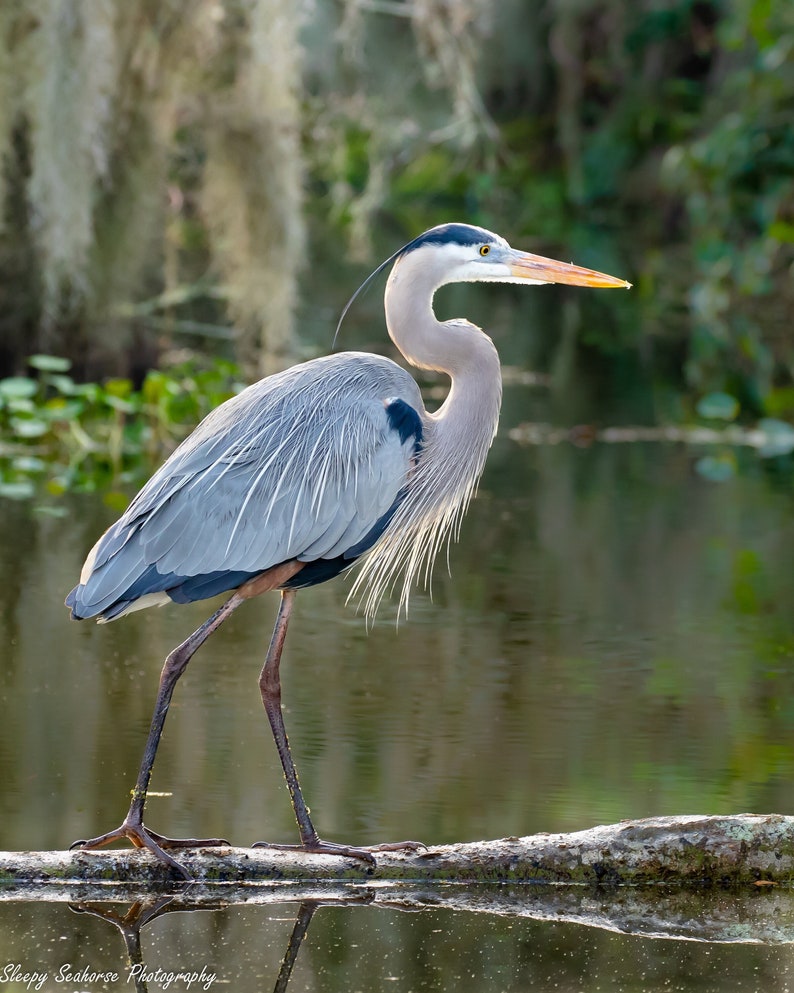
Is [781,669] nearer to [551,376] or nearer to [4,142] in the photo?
[4,142]

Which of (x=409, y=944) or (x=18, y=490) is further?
(x=18, y=490)

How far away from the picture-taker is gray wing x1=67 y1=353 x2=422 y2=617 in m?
4.37

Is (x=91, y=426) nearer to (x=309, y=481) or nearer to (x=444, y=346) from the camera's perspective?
(x=444, y=346)

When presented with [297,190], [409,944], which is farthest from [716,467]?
[409,944]

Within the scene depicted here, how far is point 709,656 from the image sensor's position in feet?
21.4

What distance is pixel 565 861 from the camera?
3.98 metres

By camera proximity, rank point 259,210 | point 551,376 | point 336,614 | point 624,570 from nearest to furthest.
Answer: point 336,614 → point 624,570 → point 259,210 → point 551,376

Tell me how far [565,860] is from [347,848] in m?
0.53

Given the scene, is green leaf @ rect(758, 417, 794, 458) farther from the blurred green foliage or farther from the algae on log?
the algae on log

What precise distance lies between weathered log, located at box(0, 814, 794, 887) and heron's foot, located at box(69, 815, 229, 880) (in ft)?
0.09

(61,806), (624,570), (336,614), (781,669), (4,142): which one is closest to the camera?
(61,806)

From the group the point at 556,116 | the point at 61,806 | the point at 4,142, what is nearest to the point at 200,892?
the point at 61,806

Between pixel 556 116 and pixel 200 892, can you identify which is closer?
pixel 200 892

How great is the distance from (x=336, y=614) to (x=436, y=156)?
29198 millimetres
